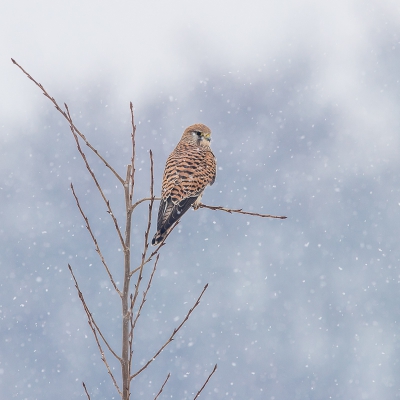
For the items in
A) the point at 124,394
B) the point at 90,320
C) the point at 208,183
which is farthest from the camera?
the point at 208,183

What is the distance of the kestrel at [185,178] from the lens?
5.55 m

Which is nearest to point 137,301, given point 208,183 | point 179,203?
point 179,203

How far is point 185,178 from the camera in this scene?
19.6 feet

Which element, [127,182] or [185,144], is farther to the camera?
[185,144]

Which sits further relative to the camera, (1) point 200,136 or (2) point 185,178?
(1) point 200,136

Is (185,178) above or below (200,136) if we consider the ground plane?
below

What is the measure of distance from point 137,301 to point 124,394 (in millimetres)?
508

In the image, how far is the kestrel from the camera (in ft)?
18.2

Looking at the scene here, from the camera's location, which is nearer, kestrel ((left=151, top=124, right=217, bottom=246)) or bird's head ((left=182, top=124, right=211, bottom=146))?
kestrel ((left=151, top=124, right=217, bottom=246))

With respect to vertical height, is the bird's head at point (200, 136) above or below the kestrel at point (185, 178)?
above

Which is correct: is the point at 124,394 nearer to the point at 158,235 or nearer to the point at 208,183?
the point at 158,235

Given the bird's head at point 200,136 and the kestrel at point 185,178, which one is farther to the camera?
the bird's head at point 200,136

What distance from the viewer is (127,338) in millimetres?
3223

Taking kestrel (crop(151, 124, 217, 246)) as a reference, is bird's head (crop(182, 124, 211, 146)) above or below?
above
